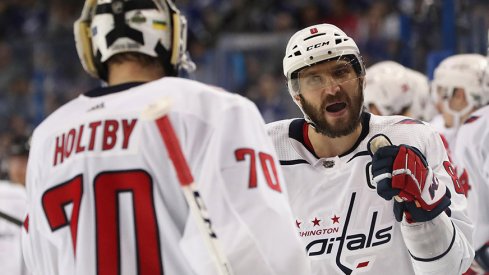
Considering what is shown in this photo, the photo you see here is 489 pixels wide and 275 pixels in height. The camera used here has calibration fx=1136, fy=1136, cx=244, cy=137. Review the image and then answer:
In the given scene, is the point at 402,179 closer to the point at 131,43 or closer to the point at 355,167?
the point at 355,167

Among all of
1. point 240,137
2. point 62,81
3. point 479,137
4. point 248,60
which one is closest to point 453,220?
point 240,137

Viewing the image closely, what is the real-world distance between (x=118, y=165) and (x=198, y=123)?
0.21 metres

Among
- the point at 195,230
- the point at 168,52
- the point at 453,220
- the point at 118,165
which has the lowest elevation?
the point at 453,220

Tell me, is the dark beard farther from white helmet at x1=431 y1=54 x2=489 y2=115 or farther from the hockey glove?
white helmet at x1=431 y1=54 x2=489 y2=115

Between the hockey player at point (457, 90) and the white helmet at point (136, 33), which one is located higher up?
the white helmet at point (136, 33)

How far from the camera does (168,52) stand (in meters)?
2.76

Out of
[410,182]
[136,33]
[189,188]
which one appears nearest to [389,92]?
[410,182]

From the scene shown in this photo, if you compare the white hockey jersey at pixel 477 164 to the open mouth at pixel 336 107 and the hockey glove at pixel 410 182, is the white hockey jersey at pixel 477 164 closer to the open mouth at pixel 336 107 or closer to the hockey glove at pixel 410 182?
the open mouth at pixel 336 107

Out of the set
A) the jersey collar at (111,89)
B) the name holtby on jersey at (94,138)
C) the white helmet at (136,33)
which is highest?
the white helmet at (136,33)

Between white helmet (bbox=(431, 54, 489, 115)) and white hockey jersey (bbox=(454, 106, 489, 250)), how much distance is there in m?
0.78

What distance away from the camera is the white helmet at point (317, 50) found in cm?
377

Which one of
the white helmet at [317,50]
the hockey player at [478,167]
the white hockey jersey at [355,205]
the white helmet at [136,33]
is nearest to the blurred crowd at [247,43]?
the hockey player at [478,167]

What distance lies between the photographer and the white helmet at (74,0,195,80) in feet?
8.93

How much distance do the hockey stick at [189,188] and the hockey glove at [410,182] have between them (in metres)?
0.87
